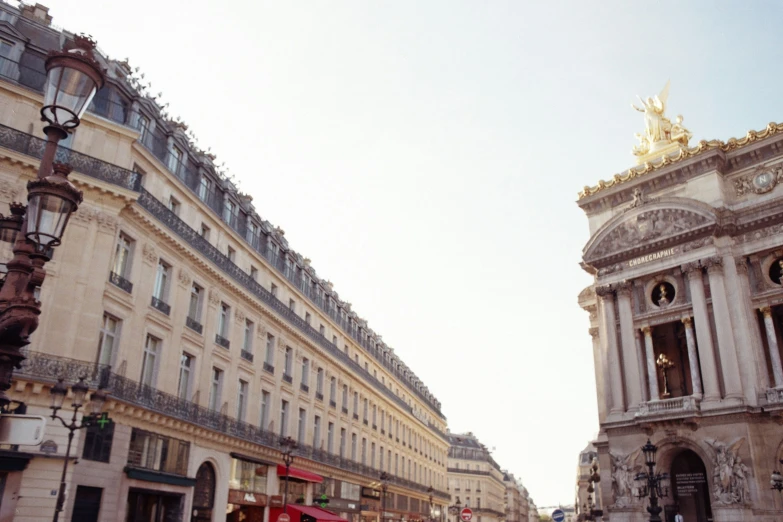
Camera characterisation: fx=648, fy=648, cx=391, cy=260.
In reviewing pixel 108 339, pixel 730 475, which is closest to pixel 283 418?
pixel 108 339

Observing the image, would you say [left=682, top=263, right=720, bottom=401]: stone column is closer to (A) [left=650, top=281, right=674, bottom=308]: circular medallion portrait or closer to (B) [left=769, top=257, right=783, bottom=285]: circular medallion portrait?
(A) [left=650, top=281, right=674, bottom=308]: circular medallion portrait

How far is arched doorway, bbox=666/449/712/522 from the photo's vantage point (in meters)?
27.0

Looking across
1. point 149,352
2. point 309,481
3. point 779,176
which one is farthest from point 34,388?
point 779,176

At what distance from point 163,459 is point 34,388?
5986mm

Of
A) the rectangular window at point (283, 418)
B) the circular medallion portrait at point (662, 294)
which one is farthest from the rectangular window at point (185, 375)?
the circular medallion portrait at point (662, 294)

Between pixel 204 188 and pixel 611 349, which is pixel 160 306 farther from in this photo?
pixel 611 349

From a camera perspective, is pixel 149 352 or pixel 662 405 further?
pixel 662 405

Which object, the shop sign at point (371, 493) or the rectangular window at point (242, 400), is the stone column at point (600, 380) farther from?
the shop sign at point (371, 493)

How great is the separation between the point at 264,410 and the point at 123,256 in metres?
12.1

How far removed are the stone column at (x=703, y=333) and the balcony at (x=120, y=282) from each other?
23.0 metres

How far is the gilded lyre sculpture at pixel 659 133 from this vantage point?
113ft

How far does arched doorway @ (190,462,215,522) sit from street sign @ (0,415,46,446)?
20433 mm

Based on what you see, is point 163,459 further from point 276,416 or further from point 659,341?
point 659,341

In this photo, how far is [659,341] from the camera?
104 ft
